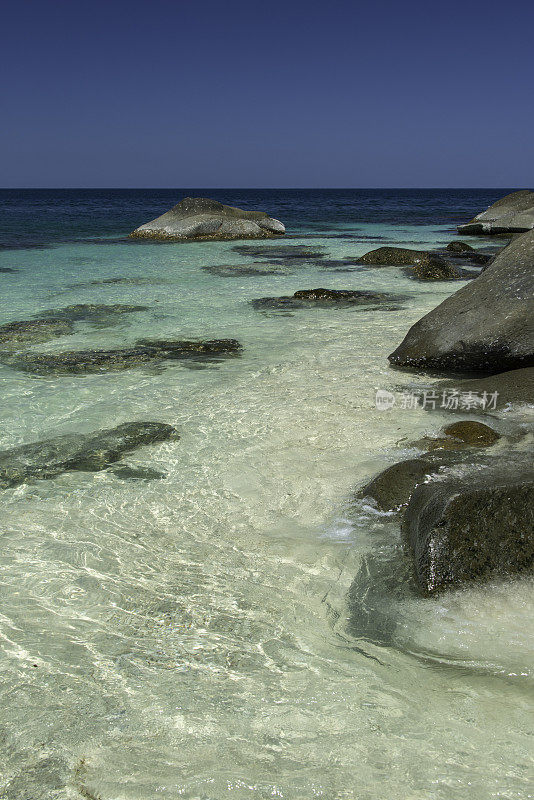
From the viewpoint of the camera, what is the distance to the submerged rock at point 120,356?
6.52 meters

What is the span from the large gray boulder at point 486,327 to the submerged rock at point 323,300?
317cm

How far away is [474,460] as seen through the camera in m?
3.89

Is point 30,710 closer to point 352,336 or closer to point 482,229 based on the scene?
point 352,336

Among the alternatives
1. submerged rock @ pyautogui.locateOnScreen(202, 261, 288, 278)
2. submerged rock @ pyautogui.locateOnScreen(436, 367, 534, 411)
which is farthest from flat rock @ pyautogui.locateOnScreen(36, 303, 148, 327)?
submerged rock @ pyautogui.locateOnScreen(436, 367, 534, 411)

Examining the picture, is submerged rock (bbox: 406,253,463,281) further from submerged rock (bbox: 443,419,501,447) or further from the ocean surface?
submerged rock (bbox: 443,419,501,447)

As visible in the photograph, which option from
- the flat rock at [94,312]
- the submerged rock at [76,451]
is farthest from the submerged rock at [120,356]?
the submerged rock at [76,451]

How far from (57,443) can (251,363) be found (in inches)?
104

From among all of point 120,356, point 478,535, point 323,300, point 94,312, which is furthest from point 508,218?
point 478,535

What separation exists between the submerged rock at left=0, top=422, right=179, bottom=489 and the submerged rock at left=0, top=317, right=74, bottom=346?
3.49m

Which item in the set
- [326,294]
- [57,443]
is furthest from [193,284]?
[57,443]

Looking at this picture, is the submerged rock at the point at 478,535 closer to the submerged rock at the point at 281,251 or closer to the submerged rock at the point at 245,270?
the submerged rock at the point at 245,270

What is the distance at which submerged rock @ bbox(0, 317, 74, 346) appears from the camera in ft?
25.7

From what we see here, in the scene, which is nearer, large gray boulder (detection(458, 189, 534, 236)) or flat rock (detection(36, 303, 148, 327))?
flat rock (detection(36, 303, 148, 327))

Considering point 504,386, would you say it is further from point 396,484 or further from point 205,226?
point 205,226
